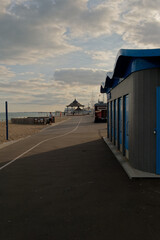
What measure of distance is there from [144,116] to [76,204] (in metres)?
3.27

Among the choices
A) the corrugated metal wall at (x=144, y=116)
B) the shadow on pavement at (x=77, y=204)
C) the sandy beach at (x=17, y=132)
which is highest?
the corrugated metal wall at (x=144, y=116)

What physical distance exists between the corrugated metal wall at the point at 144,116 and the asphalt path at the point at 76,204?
2.35 ft

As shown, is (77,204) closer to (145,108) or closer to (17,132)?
(145,108)

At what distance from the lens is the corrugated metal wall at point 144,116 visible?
5.88 metres

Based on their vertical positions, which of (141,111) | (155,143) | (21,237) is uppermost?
(141,111)

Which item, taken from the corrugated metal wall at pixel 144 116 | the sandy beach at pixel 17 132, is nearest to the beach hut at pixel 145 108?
the corrugated metal wall at pixel 144 116

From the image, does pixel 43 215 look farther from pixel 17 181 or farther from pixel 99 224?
pixel 17 181

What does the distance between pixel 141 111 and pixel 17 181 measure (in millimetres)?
4123

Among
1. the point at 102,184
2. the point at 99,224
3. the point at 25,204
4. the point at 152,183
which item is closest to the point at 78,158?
the point at 102,184

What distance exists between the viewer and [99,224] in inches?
135

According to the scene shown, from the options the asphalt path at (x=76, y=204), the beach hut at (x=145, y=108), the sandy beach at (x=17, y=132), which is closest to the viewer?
the asphalt path at (x=76, y=204)

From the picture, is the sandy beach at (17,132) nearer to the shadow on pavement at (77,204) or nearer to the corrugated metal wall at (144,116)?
the shadow on pavement at (77,204)

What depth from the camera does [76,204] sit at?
419 centimetres

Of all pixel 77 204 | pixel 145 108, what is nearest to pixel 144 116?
pixel 145 108
